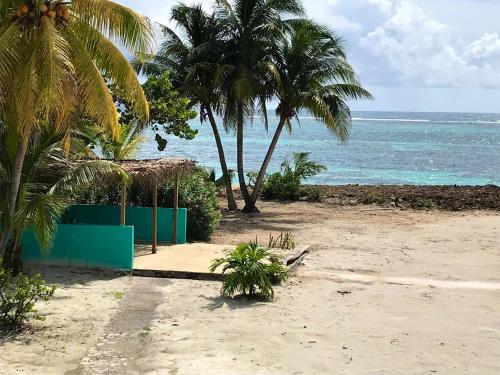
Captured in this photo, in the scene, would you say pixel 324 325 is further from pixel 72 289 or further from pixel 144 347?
pixel 72 289

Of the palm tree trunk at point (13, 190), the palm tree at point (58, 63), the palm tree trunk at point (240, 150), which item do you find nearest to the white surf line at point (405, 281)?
the palm tree at point (58, 63)

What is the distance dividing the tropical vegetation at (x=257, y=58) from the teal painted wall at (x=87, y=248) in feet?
32.2

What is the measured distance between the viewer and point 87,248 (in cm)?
1243

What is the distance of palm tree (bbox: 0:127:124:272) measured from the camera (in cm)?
1057

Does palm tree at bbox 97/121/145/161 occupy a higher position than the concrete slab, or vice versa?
palm tree at bbox 97/121/145/161

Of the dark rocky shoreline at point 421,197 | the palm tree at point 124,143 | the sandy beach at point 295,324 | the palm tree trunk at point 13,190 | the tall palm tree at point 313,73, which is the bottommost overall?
the sandy beach at point 295,324

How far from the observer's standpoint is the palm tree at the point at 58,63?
909 centimetres

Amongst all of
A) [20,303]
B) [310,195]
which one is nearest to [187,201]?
[20,303]

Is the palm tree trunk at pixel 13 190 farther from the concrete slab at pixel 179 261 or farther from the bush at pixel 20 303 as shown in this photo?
the concrete slab at pixel 179 261

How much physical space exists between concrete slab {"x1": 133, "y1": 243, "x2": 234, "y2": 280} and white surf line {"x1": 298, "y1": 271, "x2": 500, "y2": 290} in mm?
1848

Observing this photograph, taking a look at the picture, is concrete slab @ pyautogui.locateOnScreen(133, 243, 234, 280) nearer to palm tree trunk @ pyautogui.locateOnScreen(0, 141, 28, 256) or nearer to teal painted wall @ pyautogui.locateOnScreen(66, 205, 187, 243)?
teal painted wall @ pyautogui.locateOnScreen(66, 205, 187, 243)

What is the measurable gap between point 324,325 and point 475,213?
1633cm

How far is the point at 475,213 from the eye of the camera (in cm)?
2417

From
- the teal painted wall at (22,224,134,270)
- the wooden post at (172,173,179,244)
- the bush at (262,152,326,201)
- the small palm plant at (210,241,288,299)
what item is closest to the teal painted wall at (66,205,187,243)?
the wooden post at (172,173,179,244)
